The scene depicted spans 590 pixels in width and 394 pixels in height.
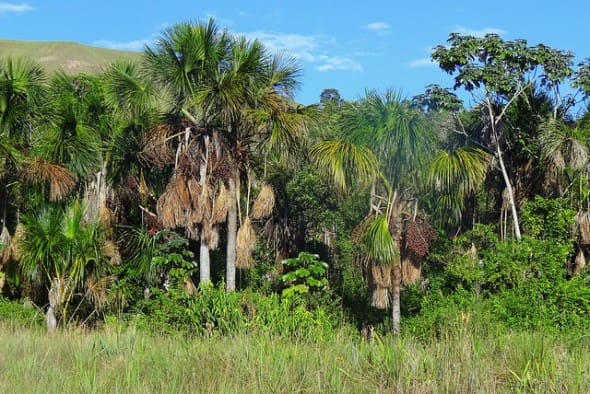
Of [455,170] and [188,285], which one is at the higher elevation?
[455,170]

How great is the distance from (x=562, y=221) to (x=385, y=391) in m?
12.6

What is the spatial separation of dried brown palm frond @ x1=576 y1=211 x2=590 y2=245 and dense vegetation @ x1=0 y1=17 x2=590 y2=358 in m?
0.05

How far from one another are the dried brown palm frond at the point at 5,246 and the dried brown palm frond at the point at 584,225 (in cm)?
1441

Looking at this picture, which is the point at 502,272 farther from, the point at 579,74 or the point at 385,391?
the point at 385,391

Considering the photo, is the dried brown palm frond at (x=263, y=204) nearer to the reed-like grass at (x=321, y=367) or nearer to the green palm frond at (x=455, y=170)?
the green palm frond at (x=455, y=170)

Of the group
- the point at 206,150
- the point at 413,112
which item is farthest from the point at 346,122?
the point at 206,150

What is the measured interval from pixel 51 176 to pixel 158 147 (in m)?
2.53

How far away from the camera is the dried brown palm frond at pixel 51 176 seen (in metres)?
16.2

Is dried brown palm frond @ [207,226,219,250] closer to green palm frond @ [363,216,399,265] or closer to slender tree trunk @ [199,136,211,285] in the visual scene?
slender tree trunk @ [199,136,211,285]

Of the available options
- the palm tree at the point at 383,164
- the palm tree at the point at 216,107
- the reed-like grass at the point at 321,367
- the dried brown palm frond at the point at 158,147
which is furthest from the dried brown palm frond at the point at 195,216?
the reed-like grass at the point at 321,367

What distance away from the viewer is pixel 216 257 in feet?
Answer: 73.6

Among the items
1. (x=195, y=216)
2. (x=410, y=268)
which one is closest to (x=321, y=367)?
(x=410, y=268)

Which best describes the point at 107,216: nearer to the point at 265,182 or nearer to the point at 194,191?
the point at 194,191

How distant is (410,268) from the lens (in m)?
15.9
